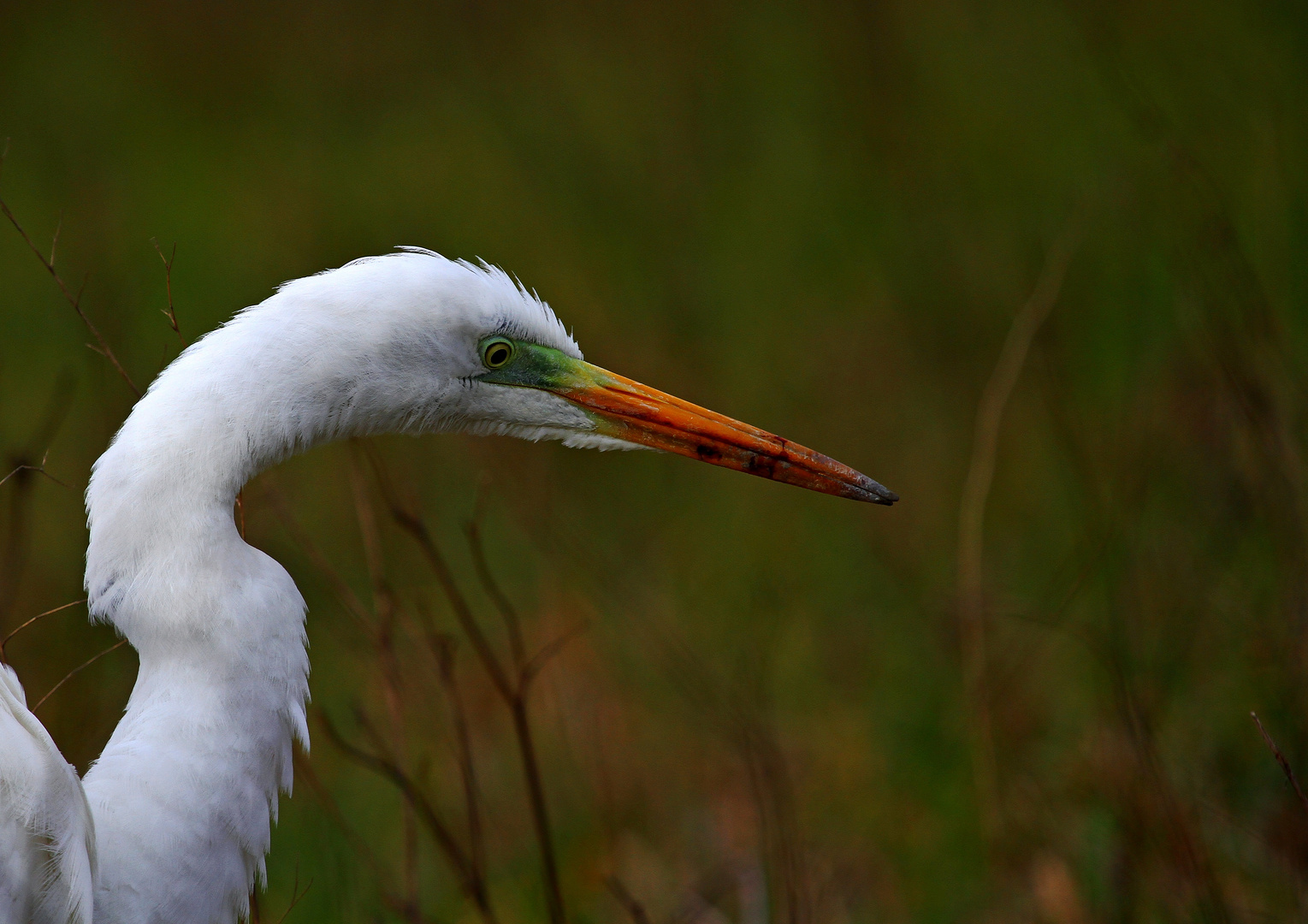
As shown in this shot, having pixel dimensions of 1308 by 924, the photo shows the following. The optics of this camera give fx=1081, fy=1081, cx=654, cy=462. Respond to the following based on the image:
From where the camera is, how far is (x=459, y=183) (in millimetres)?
6523

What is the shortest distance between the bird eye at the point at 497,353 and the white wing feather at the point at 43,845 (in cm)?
81

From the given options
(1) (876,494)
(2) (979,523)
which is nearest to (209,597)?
(1) (876,494)

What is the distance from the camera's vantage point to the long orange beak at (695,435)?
5.82 ft

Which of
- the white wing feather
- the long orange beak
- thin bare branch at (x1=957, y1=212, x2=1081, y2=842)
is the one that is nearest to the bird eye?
the long orange beak

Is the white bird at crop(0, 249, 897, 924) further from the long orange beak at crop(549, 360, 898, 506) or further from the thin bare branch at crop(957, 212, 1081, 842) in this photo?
the thin bare branch at crop(957, 212, 1081, 842)

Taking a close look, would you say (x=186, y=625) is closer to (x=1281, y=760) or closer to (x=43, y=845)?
(x=43, y=845)

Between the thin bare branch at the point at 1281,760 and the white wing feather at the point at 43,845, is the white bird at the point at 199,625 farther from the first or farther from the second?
the thin bare branch at the point at 1281,760

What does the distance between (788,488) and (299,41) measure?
524 cm

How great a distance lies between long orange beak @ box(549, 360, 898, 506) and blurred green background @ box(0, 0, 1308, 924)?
1.63ft

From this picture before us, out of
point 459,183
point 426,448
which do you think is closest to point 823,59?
point 459,183

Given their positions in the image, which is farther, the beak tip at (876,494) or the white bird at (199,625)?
the beak tip at (876,494)

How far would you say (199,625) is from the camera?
1.44 metres

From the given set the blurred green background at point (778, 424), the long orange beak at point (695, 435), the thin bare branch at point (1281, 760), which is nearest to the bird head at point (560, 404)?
the long orange beak at point (695, 435)

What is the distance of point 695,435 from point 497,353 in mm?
352
